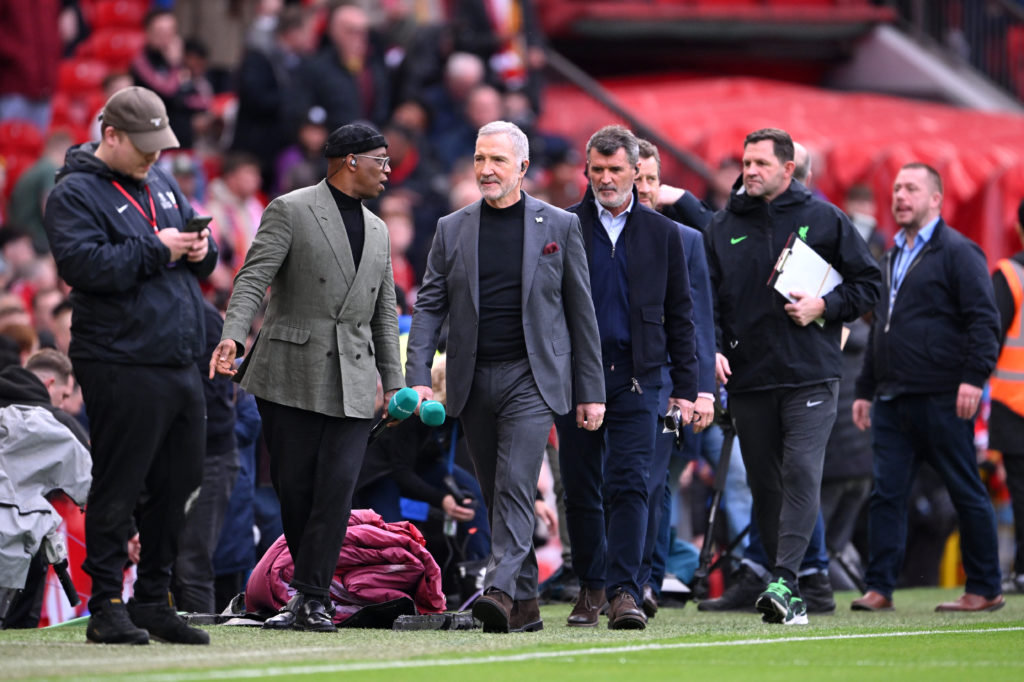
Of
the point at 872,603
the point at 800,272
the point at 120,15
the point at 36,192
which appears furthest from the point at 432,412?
the point at 120,15

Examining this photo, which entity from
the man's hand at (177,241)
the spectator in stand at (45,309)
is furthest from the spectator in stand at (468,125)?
the man's hand at (177,241)

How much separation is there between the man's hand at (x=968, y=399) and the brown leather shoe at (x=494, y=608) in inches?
130

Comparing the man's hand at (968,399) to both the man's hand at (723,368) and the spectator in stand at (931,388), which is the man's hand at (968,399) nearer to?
the spectator in stand at (931,388)

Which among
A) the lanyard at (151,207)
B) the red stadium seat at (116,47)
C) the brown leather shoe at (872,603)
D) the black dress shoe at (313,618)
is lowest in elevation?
the brown leather shoe at (872,603)

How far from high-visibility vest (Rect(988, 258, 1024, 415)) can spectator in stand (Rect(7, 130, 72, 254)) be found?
7211 millimetres

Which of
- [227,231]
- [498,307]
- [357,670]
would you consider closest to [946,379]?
[498,307]

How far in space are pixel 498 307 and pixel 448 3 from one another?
1275 centimetres


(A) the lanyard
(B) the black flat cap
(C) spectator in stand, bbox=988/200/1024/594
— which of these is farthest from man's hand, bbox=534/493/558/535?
(A) the lanyard

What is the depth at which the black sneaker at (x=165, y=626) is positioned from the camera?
7535 mm

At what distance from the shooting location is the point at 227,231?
1448cm

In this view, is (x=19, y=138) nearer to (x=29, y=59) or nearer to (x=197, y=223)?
(x=29, y=59)

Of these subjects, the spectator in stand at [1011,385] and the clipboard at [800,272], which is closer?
the clipboard at [800,272]

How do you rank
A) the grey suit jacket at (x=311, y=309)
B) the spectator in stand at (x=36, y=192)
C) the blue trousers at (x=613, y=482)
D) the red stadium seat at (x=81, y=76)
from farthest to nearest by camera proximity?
1. the red stadium seat at (x=81, y=76)
2. the spectator in stand at (x=36, y=192)
3. the blue trousers at (x=613, y=482)
4. the grey suit jacket at (x=311, y=309)

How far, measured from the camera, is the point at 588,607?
885cm
